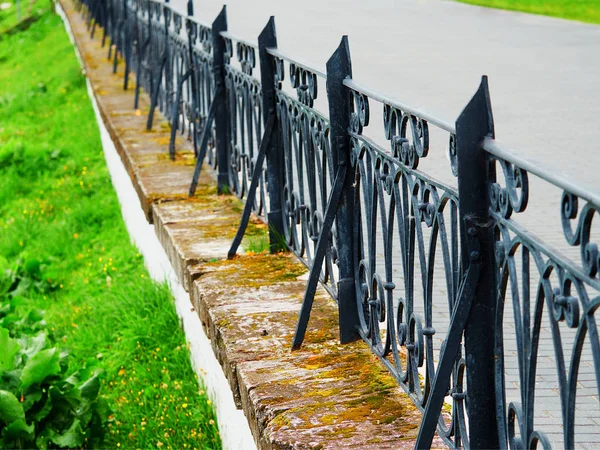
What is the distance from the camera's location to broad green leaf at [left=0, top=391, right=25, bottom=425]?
14.0ft

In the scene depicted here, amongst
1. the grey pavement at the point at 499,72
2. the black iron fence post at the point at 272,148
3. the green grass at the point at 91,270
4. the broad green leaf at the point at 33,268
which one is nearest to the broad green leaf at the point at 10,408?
the green grass at the point at 91,270

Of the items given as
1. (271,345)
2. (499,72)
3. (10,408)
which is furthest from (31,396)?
(499,72)

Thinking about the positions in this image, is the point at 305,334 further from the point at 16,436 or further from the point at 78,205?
the point at 78,205

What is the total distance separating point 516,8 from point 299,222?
18.0m

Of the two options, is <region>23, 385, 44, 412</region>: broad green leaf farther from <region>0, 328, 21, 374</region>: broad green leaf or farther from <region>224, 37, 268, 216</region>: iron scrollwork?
<region>224, 37, 268, 216</region>: iron scrollwork

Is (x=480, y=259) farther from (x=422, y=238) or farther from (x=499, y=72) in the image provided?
(x=499, y=72)

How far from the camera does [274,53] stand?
14.2 feet

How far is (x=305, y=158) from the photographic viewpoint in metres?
4.08

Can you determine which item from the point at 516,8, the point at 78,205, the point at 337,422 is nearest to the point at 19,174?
the point at 78,205

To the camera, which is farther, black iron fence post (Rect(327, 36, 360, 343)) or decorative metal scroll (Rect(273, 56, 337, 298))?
decorative metal scroll (Rect(273, 56, 337, 298))

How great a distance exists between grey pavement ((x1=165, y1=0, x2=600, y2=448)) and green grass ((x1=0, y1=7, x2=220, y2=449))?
133 centimetres

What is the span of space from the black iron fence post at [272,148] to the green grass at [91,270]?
2.69 feet

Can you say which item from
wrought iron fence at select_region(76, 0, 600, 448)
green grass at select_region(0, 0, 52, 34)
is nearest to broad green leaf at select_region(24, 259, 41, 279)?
wrought iron fence at select_region(76, 0, 600, 448)

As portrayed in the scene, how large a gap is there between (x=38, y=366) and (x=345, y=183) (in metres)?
1.79
